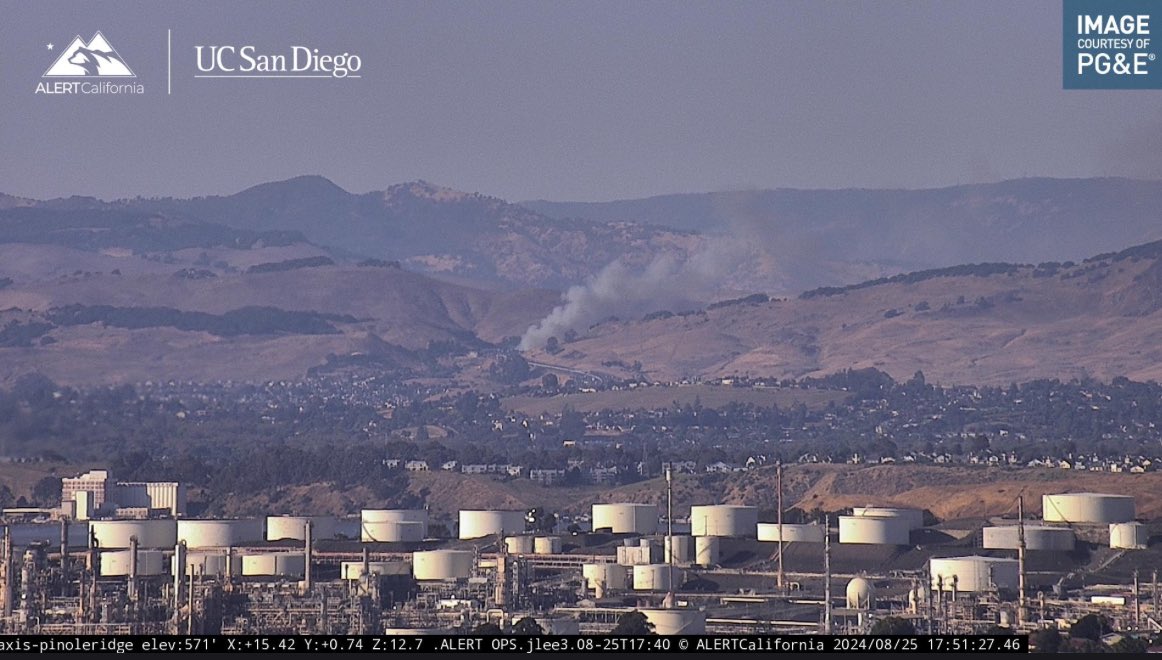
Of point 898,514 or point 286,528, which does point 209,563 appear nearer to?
point 286,528

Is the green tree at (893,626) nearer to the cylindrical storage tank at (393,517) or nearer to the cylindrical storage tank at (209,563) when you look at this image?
the cylindrical storage tank at (209,563)

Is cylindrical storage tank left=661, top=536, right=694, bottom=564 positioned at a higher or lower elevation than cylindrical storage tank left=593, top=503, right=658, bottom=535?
lower

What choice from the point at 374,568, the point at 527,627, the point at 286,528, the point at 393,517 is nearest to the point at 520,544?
the point at 393,517

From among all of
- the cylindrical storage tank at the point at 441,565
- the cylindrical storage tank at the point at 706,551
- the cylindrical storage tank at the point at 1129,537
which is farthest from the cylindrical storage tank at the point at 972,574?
the cylindrical storage tank at the point at 441,565

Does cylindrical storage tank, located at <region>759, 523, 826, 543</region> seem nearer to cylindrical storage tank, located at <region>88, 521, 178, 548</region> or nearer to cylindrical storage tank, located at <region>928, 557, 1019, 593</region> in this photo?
cylindrical storage tank, located at <region>928, 557, 1019, 593</region>

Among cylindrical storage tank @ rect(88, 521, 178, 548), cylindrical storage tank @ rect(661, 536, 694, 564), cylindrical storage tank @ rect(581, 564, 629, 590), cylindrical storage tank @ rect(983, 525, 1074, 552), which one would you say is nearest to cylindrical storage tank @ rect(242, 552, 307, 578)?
cylindrical storage tank @ rect(88, 521, 178, 548)
